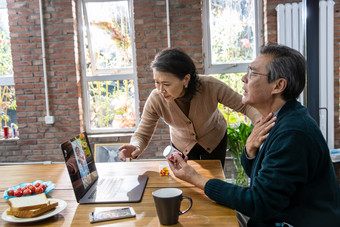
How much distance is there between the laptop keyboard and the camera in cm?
124

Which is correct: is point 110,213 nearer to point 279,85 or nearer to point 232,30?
point 279,85

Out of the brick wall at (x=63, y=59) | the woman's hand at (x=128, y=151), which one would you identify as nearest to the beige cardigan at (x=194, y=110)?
the woman's hand at (x=128, y=151)

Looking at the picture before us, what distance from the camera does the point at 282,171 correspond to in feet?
3.00

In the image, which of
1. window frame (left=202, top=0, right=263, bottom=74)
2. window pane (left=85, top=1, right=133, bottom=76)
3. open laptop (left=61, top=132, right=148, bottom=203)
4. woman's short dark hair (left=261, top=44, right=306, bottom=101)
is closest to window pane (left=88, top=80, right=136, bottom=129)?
window pane (left=85, top=1, right=133, bottom=76)

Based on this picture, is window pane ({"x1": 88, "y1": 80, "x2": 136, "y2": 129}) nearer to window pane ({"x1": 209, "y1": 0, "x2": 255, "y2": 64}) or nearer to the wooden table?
window pane ({"x1": 209, "y1": 0, "x2": 255, "y2": 64})

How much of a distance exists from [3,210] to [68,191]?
272mm

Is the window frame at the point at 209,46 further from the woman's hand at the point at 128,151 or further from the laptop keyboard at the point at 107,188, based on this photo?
the laptop keyboard at the point at 107,188

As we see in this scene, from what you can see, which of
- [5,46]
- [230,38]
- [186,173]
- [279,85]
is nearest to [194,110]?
[186,173]

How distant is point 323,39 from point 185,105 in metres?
2.07

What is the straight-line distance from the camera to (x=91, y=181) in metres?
1.38

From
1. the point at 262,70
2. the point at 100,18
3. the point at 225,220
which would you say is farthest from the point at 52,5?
Result: the point at 225,220

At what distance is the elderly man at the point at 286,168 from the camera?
921 millimetres

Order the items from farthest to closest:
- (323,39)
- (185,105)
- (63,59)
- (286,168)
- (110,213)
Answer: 1. (63,59)
2. (323,39)
3. (185,105)
4. (110,213)
5. (286,168)

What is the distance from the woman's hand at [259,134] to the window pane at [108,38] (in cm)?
264
